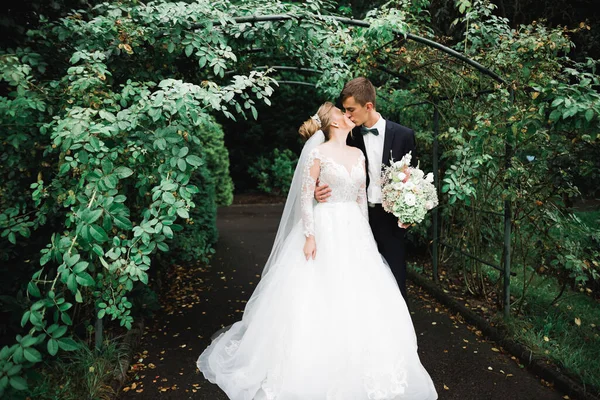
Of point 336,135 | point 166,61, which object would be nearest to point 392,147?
point 336,135

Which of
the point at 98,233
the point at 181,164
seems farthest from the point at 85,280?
the point at 181,164

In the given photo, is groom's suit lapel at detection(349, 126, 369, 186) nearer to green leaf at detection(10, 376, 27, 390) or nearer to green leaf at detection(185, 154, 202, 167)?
green leaf at detection(185, 154, 202, 167)

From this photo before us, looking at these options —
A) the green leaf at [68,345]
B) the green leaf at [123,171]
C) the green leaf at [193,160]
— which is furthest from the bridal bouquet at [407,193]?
the green leaf at [68,345]

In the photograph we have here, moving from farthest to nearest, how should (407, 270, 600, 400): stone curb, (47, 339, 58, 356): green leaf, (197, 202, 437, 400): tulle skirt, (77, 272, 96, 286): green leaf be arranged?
1. (407, 270, 600, 400): stone curb
2. (197, 202, 437, 400): tulle skirt
3. (77, 272, 96, 286): green leaf
4. (47, 339, 58, 356): green leaf

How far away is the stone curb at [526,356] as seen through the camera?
318 centimetres

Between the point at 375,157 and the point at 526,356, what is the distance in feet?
6.93

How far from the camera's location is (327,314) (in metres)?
3.11

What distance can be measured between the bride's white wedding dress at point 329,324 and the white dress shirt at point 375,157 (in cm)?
26

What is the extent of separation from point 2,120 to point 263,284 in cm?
213

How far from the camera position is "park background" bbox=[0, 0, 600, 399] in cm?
258

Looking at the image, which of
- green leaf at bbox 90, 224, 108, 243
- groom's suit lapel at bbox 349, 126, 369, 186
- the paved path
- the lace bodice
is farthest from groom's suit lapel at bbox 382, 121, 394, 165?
green leaf at bbox 90, 224, 108, 243

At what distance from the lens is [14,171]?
3.20m

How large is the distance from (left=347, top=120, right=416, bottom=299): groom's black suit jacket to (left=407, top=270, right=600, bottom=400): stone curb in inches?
45.2

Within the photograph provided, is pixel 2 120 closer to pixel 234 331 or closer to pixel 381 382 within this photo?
pixel 234 331
